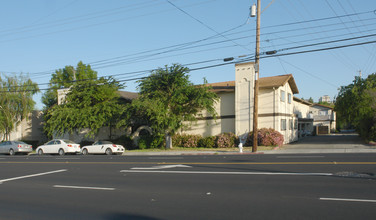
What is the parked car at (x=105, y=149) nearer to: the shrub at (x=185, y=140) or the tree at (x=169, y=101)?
the tree at (x=169, y=101)

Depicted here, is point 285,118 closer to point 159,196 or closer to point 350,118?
point 350,118

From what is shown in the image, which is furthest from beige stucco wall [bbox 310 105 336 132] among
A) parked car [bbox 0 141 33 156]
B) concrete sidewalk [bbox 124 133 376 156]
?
parked car [bbox 0 141 33 156]

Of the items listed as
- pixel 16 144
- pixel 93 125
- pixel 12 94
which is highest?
pixel 12 94

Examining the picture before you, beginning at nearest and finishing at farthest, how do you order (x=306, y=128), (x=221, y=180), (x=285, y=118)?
(x=221, y=180), (x=285, y=118), (x=306, y=128)

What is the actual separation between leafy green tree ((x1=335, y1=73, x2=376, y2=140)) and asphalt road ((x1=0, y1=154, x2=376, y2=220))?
624 inches

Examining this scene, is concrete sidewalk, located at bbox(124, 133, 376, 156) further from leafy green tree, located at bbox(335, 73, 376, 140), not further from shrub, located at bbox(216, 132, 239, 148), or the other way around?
shrub, located at bbox(216, 132, 239, 148)

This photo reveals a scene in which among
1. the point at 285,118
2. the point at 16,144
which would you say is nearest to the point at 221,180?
the point at 285,118

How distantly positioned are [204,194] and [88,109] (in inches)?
1003

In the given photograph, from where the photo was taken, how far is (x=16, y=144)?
3228 centimetres

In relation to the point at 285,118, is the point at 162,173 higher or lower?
lower

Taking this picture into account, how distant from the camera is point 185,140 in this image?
31516mm

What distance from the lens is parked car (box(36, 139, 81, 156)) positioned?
2810 cm

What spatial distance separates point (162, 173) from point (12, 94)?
124 ft

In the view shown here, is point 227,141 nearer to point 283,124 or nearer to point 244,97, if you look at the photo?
point 244,97
